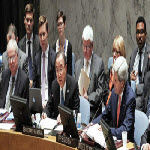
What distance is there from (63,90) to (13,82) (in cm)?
66

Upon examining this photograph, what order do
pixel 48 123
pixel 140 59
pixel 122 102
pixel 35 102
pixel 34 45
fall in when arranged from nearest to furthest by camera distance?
pixel 122 102 → pixel 48 123 → pixel 35 102 → pixel 140 59 → pixel 34 45

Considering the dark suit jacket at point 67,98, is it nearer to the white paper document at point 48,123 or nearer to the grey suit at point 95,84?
the white paper document at point 48,123

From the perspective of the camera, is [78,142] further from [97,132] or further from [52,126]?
[52,126]

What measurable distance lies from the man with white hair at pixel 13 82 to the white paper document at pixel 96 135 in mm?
1354

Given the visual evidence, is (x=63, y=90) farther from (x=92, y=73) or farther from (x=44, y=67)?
(x=44, y=67)

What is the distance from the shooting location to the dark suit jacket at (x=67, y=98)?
4797mm

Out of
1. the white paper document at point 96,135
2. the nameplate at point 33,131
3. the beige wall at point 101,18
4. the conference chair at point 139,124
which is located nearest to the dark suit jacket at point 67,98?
the nameplate at point 33,131

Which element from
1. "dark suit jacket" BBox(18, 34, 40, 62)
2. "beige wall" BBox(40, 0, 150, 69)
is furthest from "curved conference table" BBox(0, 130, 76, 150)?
"beige wall" BBox(40, 0, 150, 69)

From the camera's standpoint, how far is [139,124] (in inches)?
167

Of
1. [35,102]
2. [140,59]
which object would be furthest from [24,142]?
[140,59]

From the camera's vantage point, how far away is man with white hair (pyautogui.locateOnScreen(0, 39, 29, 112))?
499cm

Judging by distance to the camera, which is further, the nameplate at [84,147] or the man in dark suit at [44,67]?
the man in dark suit at [44,67]

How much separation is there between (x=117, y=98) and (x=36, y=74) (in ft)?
6.21

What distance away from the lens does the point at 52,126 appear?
4.39 meters
